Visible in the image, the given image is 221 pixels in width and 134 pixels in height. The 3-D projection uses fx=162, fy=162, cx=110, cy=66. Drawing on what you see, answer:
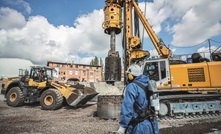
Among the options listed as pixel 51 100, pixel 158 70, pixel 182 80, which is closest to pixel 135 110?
pixel 158 70

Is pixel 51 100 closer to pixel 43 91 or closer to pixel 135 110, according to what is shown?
pixel 43 91

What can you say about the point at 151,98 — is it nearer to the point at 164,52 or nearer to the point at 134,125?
the point at 134,125

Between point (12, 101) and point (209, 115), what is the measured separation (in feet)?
39.9

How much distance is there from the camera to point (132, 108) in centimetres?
236

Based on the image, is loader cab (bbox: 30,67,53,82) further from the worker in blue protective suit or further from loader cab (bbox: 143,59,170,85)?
the worker in blue protective suit

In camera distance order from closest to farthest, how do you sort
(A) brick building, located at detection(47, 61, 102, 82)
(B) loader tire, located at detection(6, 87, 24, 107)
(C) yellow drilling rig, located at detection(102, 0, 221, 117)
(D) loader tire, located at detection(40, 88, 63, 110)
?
(C) yellow drilling rig, located at detection(102, 0, 221, 117)
(D) loader tire, located at detection(40, 88, 63, 110)
(B) loader tire, located at detection(6, 87, 24, 107)
(A) brick building, located at detection(47, 61, 102, 82)

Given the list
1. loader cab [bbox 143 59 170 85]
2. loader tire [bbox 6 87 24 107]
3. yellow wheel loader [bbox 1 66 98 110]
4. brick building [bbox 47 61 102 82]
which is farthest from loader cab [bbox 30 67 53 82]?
brick building [bbox 47 61 102 82]

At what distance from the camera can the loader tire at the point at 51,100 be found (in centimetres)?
947

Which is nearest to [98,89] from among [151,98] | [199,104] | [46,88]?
[46,88]

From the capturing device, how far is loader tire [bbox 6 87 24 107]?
10897 millimetres

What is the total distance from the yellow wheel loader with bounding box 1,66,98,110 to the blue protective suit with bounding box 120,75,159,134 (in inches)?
294

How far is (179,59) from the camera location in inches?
363

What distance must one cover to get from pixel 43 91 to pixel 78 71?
50778mm

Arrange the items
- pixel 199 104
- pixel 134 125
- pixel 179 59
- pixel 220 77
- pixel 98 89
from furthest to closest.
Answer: pixel 98 89
pixel 179 59
pixel 199 104
pixel 220 77
pixel 134 125
